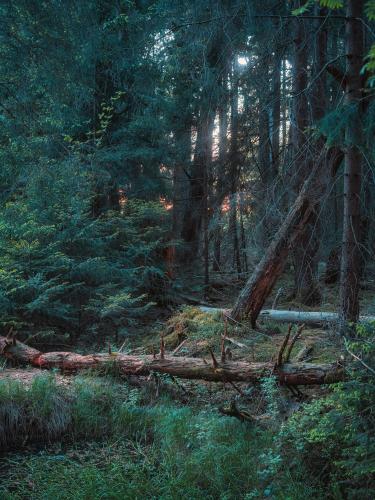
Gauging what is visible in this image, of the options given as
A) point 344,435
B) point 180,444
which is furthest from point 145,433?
point 344,435

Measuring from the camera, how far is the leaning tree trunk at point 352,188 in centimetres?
565

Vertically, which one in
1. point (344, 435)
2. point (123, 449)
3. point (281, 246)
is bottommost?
point (123, 449)

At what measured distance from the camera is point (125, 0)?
8578mm

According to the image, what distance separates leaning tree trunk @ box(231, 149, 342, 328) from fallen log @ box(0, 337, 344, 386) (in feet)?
8.34

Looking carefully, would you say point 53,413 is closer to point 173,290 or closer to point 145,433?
point 145,433

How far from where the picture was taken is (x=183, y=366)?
6.38m

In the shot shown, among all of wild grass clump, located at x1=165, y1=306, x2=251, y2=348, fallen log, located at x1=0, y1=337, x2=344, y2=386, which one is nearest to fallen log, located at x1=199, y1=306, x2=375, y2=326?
wild grass clump, located at x1=165, y1=306, x2=251, y2=348

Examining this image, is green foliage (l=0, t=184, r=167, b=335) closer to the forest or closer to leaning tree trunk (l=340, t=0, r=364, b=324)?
the forest

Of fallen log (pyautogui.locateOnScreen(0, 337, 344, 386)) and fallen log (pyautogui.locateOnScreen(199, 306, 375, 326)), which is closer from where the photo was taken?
fallen log (pyautogui.locateOnScreen(0, 337, 344, 386))

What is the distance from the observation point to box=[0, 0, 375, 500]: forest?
409 cm

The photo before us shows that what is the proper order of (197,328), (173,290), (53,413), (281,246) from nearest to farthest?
(53,413), (281,246), (197,328), (173,290)

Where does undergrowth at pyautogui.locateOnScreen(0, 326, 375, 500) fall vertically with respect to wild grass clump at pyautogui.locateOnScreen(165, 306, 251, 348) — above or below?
below

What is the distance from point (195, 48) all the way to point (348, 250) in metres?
4.09

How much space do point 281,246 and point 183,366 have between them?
330cm
